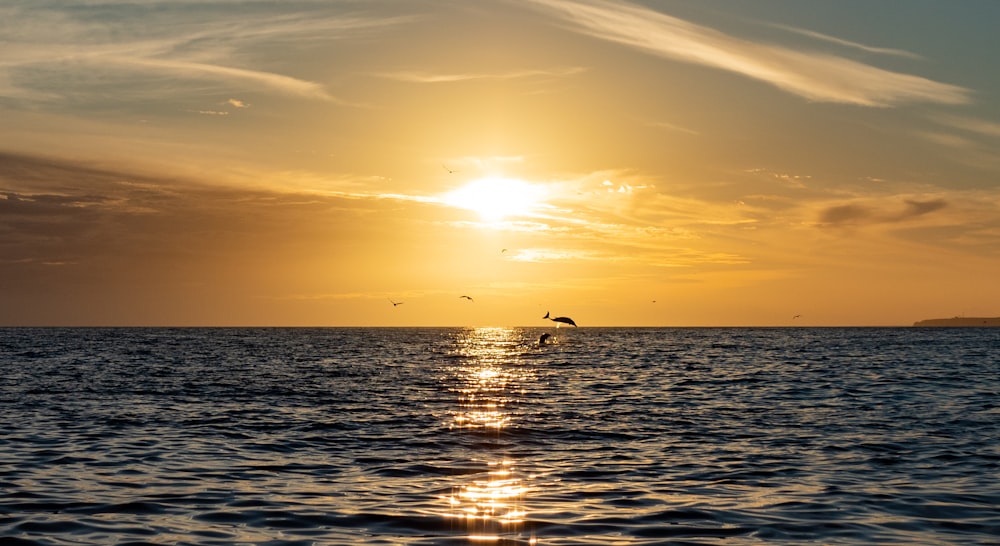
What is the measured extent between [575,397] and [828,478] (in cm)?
2227

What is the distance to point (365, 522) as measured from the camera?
1585 centimetres

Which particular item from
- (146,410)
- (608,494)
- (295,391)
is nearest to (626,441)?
(608,494)

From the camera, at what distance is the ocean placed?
15508 millimetres

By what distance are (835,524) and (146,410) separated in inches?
1084

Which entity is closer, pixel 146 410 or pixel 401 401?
pixel 146 410

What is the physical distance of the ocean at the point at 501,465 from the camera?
50.9 ft

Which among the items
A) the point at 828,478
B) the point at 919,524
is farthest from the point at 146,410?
the point at 919,524

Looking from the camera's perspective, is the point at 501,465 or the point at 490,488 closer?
the point at 490,488

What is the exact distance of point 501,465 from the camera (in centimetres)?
2258

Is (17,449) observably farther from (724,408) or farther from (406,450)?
(724,408)

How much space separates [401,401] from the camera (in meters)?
40.9

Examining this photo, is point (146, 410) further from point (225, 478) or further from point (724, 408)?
point (724, 408)

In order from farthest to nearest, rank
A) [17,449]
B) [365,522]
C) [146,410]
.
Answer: [146,410], [17,449], [365,522]

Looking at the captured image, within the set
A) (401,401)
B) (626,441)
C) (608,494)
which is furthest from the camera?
(401,401)
